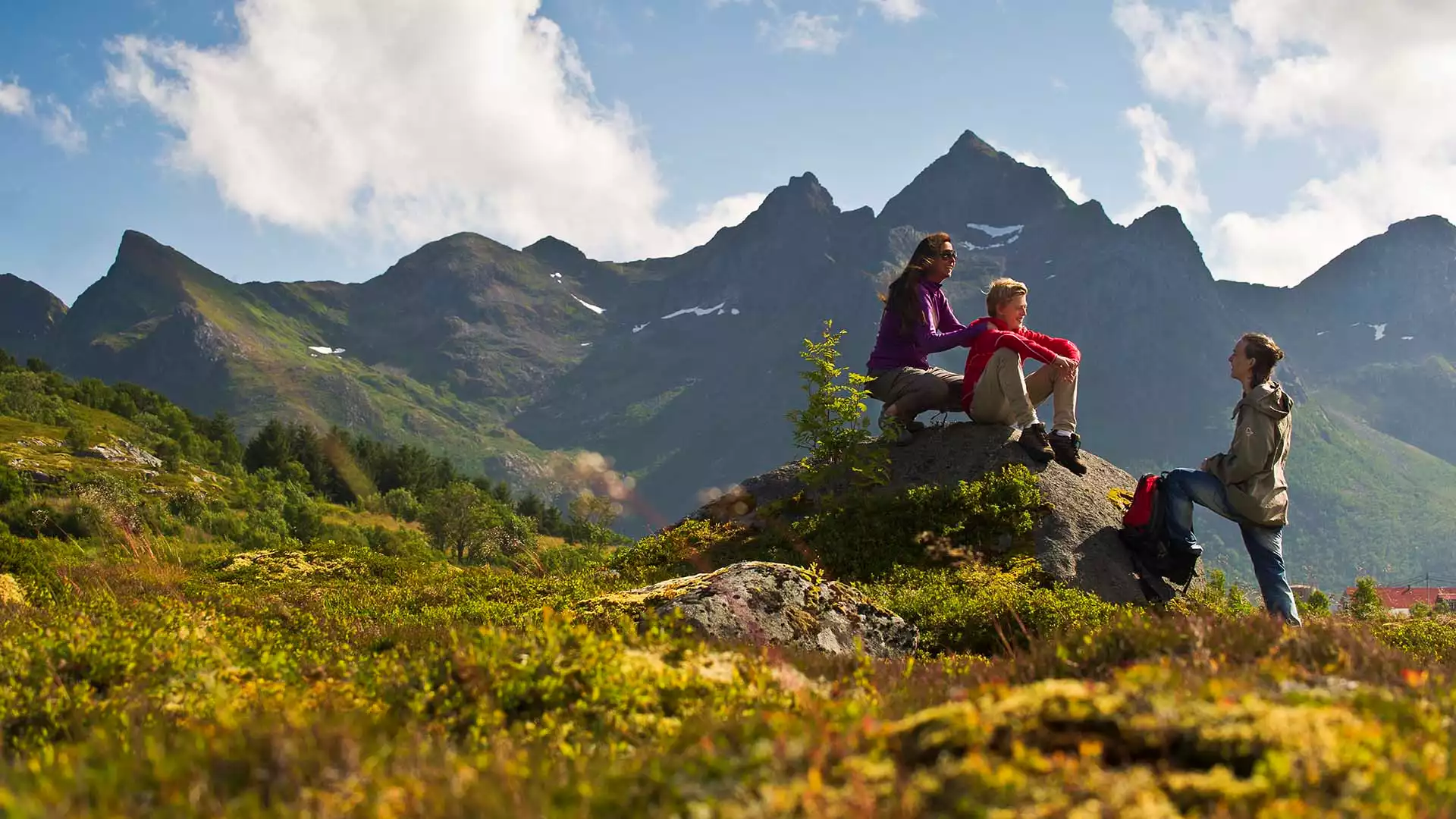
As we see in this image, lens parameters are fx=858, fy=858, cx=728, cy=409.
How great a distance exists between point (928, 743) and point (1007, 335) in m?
9.44

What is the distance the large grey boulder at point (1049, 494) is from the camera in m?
10.4

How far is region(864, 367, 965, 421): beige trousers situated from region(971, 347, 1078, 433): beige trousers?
39cm

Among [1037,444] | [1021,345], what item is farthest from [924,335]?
[1037,444]

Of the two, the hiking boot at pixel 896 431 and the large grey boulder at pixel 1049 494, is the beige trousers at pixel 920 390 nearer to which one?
the hiking boot at pixel 896 431

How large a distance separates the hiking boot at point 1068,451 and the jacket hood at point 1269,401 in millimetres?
2902

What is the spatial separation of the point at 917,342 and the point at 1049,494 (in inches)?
112

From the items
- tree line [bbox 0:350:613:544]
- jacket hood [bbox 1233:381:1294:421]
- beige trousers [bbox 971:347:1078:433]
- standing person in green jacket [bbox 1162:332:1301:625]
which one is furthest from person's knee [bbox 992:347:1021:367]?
tree line [bbox 0:350:613:544]

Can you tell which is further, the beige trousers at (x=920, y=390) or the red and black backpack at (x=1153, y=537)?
the beige trousers at (x=920, y=390)

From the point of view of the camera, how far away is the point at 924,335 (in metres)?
12.3

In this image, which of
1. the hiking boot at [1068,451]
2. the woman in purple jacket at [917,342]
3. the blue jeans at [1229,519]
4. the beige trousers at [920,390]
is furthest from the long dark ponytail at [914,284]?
the blue jeans at [1229,519]

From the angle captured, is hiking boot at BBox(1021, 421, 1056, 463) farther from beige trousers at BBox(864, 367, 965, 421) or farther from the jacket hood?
the jacket hood

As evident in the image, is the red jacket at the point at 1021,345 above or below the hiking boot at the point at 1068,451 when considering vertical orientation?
above

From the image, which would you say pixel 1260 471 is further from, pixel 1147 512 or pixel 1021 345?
pixel 1021 345

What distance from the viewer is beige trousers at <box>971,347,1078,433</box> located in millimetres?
11531
